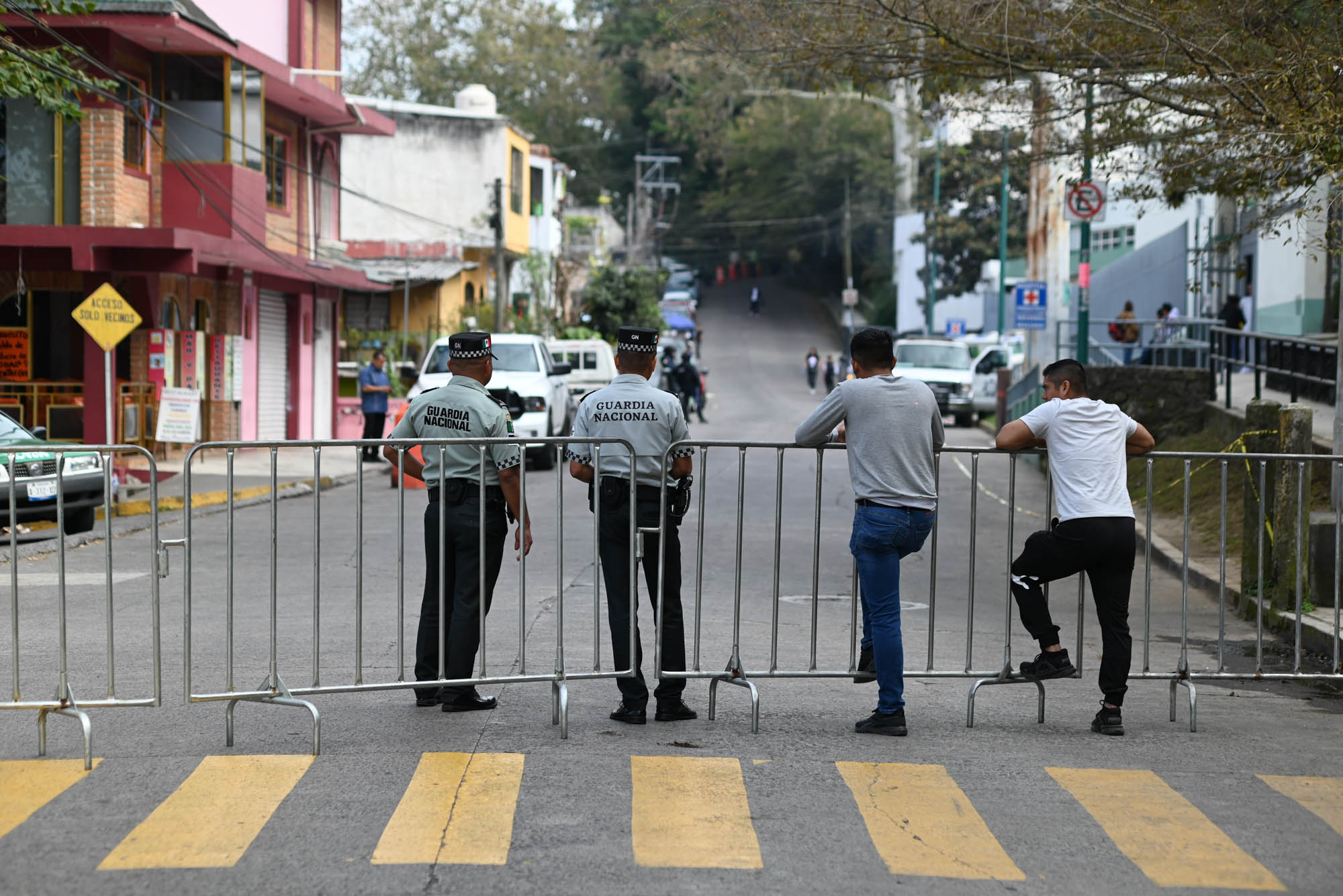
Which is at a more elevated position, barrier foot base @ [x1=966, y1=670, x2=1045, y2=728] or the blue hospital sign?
the blue hospital sign

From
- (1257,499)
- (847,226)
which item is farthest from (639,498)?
(847,226)

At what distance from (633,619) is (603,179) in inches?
2823

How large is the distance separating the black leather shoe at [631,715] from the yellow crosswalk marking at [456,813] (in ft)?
2.80

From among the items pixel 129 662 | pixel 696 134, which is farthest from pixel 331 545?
pixel 696 134

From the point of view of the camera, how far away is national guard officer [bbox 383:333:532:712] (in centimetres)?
726

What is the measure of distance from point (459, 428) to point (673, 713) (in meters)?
1.78

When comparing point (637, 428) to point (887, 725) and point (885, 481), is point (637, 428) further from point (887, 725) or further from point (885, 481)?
point (887, 725)

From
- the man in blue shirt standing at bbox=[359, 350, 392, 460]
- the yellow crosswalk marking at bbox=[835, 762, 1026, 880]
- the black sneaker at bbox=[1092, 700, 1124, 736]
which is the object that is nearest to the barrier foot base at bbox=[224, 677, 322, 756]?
the yellow crosswalk marking at bbox=[835, 762, 1026, 880]

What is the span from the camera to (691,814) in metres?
5.71

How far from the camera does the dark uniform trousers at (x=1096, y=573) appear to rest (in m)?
7.19

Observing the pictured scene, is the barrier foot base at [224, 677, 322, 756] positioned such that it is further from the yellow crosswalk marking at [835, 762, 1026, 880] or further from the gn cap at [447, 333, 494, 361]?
the yellow crosswalk marking at [835, 762, 1026, 880]

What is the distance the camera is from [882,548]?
23.0 ft

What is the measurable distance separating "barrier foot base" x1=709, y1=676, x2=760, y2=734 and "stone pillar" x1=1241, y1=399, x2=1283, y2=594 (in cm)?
453

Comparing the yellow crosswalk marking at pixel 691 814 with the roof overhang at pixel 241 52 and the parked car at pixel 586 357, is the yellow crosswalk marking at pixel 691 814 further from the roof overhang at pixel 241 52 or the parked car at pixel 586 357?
the parked car at pixel 586 357
